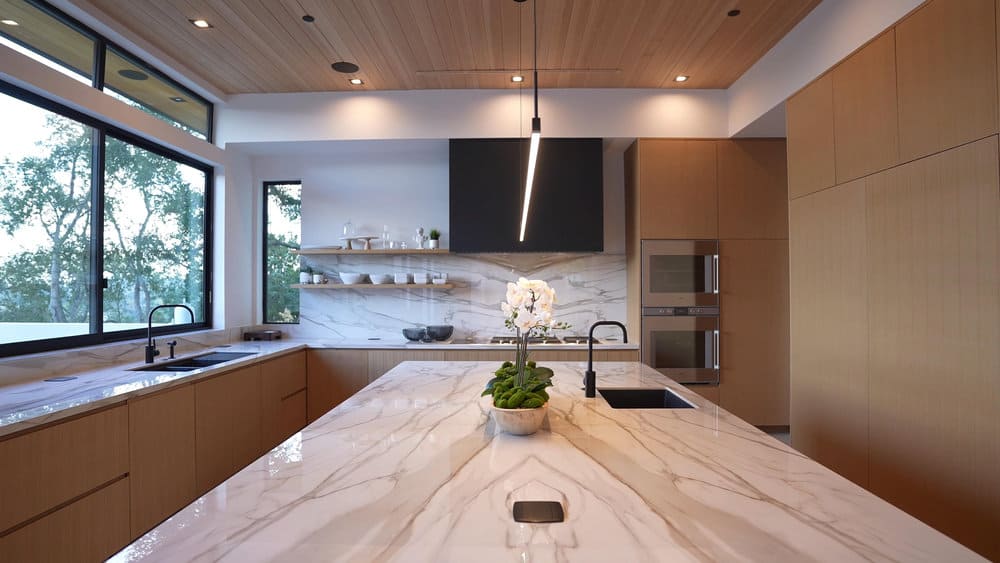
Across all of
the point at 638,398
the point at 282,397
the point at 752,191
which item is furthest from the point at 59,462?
the point at 752,191

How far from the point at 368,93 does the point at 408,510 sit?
12.1 ft

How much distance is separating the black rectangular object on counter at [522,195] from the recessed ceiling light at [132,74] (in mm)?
2200

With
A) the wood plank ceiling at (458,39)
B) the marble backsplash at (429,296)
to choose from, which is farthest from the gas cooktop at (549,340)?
the wood plank ceiling at (458,39)

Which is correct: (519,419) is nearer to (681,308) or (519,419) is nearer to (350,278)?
(681,308)

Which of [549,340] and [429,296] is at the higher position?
[429,296]

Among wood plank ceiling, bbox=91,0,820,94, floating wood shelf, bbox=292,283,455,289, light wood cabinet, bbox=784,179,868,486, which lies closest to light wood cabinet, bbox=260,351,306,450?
floating wood shelf, bbox=292,283,455,289

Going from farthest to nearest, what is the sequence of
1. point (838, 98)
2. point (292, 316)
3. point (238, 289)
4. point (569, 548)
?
point (292, 316)
point (238, 289)
point (838, 98)
point (569, 548)

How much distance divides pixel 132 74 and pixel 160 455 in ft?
8.20

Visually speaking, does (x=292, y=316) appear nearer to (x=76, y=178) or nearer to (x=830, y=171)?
(x=76, y=178)

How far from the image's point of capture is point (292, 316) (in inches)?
175

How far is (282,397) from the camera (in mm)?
3486

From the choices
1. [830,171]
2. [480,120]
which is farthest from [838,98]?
[480,120]

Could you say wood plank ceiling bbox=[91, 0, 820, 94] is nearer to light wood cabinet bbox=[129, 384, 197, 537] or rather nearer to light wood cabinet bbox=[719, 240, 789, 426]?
light wood cabinet bbox=[719, 240, 789, 426]

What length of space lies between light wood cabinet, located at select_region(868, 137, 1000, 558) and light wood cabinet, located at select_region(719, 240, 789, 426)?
1.52 m
